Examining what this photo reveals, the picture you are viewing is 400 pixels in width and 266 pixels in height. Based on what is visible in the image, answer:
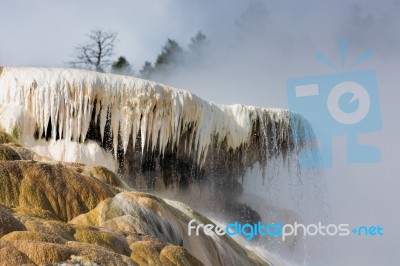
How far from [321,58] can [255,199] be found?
994 inches

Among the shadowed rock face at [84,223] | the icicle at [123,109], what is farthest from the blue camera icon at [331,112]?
the shadowed rock face at [84,223]

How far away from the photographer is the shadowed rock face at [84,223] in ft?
23.2

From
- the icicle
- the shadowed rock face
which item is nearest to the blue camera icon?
the icicle

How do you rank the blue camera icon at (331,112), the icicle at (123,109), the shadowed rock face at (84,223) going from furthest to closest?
the blue camera icon at (331,112) < the icicle at (123,109) < the shadowed rock face at (84,223)

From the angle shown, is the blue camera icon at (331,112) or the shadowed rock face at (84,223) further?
the blue camera icon at (331,112)

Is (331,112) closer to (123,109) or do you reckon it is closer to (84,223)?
(123,109)

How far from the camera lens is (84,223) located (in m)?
9.23

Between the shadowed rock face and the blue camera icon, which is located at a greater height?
the blue camera icon

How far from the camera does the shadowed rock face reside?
23.2ft

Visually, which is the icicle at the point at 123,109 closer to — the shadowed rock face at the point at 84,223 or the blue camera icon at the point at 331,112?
the blue camera icon at the point at 331,112

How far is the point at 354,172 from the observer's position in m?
36.6

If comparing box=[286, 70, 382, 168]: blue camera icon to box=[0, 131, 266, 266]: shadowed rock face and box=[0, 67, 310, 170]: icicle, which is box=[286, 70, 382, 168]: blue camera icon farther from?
box=[0, 131, 266, 266]: shadowed rock face

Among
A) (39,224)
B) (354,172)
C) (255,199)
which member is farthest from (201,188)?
(354,172)

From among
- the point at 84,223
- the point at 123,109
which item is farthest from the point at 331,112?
the point at 84,223
